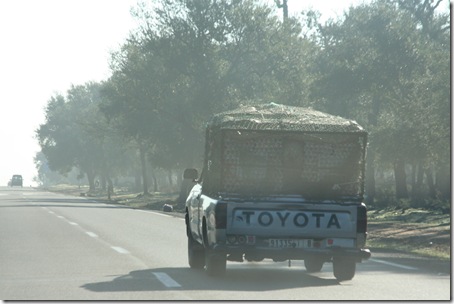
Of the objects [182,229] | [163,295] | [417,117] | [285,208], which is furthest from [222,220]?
[417,117]

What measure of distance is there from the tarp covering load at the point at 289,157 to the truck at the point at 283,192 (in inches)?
0.6

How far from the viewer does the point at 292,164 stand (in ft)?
49.1

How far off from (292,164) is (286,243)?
137 centimetres

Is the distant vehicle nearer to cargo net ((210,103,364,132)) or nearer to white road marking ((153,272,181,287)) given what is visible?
cargo net ((210,103,364,132))

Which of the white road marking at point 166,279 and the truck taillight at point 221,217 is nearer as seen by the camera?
the white road marking at point 166,279

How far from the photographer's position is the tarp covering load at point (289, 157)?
14.8 m

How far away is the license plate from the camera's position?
14.1 metres

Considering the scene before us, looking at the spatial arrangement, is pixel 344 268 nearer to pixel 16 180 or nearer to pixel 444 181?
pixel 444 181

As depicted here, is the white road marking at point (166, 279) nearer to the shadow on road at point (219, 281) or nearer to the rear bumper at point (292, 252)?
the shadow on road at point (219, 281)

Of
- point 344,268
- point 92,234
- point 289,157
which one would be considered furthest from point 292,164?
point 92,234

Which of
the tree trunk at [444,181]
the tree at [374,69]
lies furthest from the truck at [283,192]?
the tree trunk at [444,181]

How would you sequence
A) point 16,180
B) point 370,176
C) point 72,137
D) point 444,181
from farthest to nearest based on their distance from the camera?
point 16,180
point 72,137
point 370,176
point 444,181

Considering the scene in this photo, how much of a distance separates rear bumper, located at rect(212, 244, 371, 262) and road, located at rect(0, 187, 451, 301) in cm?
38

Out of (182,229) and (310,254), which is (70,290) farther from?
(182,229)
